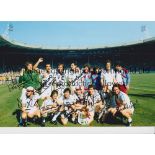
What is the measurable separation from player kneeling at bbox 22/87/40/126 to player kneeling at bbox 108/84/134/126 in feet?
6.42

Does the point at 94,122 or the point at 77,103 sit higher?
the point at 77,103

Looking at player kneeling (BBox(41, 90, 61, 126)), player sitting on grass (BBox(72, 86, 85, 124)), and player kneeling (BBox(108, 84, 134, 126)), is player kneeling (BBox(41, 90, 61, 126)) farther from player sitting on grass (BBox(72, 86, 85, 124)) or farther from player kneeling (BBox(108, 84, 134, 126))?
player kneeling (BBox(108, 84, 134, 126))

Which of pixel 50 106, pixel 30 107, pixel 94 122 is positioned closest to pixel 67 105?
pixel 50 106

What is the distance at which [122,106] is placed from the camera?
8.78 m

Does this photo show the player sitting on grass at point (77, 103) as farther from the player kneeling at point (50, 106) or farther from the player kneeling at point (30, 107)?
the player kneeling at point (30, 107)

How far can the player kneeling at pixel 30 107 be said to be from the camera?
8562 millimetres

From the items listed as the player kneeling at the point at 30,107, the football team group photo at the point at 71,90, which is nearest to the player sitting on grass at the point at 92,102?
the football team group photo at the point at 71,90

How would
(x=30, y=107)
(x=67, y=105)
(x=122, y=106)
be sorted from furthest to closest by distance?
(x=67, y=105), (x=122, y=106), (x=30, y=107)

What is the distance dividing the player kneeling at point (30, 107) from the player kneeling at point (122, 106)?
196 cm

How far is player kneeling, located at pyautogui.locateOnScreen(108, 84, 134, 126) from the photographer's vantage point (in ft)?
28.3

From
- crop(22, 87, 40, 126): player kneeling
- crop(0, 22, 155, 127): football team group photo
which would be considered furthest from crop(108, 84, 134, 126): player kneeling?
crop(22, 87, 40, 126): player kneeling

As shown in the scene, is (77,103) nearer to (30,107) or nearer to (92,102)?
(92,102)

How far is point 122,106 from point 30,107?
242 centimetres
